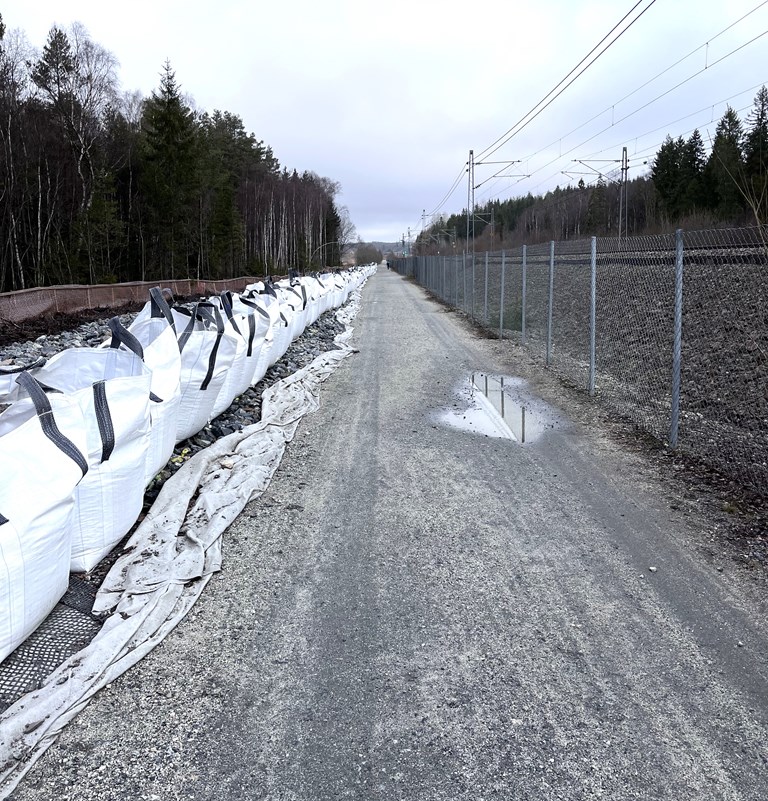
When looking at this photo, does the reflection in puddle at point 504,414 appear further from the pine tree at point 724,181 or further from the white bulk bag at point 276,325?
the pine tree at point 724,181

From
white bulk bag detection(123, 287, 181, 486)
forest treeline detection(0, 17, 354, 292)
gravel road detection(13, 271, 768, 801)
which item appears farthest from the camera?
forest treeline detection(0, 17, 354, 292)

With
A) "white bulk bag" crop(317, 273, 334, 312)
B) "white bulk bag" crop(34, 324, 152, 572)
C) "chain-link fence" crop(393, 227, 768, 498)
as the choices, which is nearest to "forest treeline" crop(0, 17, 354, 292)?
"white bulk bag" crop(317, 273, 334, 312)

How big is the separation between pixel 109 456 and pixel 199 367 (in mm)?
2145

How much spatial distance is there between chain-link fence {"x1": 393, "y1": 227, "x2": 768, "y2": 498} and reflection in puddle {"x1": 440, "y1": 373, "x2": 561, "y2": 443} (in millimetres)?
864

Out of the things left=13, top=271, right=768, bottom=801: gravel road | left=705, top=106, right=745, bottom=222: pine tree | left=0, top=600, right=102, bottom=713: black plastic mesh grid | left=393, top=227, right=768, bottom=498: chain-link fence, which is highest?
left=705, top=106, right=745, bottom=222: pine tree

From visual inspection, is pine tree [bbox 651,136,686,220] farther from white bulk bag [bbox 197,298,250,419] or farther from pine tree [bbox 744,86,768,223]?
white bulk bag [bbox 197,298,250,419]

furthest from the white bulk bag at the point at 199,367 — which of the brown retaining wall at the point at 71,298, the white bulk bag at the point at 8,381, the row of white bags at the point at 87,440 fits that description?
the brown retaining wall at the point at 71,298

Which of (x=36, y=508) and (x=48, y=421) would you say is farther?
(x=48, y=421)

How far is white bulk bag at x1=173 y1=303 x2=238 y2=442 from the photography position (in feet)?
17.9

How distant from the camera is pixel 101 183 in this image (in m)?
37.7

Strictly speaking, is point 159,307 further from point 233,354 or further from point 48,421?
point 48,421

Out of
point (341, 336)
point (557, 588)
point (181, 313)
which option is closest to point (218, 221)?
point (341, 336)

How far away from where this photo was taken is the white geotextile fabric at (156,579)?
2410mm

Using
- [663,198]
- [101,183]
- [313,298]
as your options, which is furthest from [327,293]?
[663,198]
